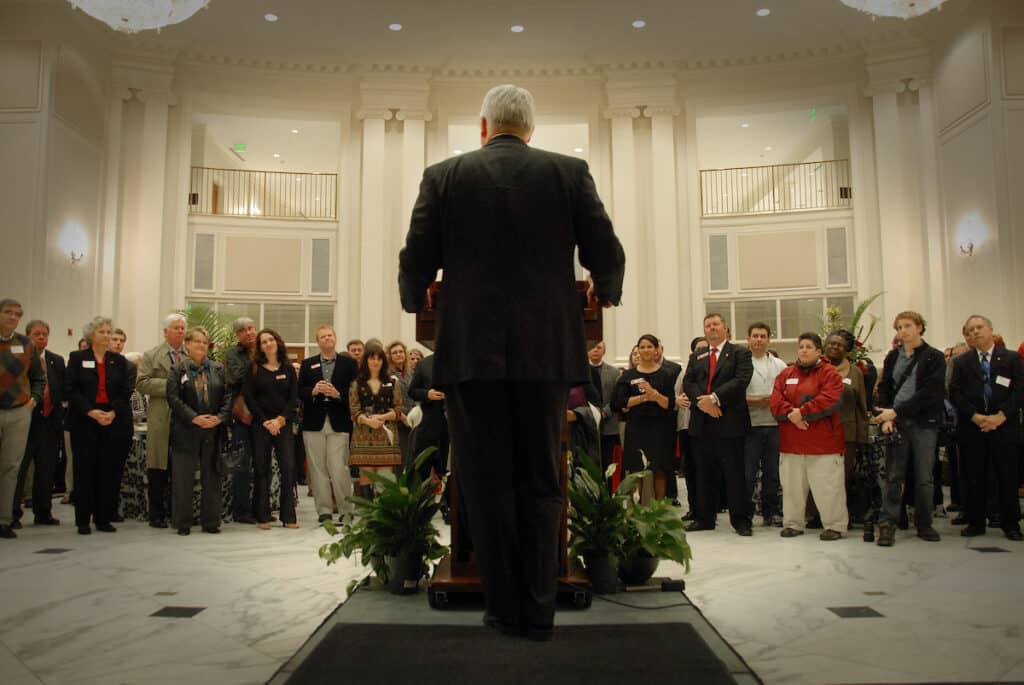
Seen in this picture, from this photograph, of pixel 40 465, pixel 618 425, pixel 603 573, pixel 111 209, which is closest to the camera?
pixel 603 573

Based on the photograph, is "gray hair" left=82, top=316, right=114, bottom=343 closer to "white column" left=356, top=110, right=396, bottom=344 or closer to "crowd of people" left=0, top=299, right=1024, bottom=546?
"crowd of people" left=0, top=299, right=1024, bottom=546

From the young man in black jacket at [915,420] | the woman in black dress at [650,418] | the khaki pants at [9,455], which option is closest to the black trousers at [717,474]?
the woman in black dress at [650,418]

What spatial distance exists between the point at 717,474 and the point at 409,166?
862 cm

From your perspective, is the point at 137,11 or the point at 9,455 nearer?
the point at 9,455

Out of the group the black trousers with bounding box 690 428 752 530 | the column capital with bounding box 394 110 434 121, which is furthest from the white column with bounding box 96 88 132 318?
the black trousers with bounding box 690 428 752 530

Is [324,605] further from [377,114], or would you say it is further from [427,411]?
[377,114]

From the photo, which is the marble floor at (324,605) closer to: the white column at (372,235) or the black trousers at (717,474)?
the black trousers at (717,474)

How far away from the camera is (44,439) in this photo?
6.16 metres

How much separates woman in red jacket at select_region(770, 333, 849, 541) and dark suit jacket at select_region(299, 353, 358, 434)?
3.09m

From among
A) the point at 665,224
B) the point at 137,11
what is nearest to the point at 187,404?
the point at 137,11

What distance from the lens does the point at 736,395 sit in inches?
221

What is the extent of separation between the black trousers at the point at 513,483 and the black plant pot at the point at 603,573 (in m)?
0.97

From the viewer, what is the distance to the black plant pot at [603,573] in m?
3.17

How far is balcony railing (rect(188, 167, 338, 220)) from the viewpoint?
14.6m
